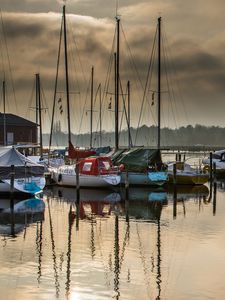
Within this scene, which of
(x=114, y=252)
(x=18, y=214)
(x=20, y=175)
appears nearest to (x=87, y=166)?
(x=20, y=175)

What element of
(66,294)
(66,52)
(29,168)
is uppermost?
(66,52)

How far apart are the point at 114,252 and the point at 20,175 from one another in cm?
1890

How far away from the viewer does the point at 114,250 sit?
2284 centimetres

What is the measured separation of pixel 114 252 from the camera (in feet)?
73.7

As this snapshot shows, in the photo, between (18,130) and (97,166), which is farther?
(18,130)

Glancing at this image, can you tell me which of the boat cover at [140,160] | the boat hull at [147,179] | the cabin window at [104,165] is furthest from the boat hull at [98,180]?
the boat hull at [147,179]

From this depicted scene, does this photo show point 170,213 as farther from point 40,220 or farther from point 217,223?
point 40,220

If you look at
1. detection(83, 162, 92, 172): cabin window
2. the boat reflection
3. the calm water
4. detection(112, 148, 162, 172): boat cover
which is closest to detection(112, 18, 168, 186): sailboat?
detection(112, 148, 162, 172): boat cover

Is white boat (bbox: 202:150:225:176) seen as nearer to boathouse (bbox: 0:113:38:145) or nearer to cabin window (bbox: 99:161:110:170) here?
cabin window (bbox: 99:161:110:170)

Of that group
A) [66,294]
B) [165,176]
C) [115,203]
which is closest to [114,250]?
[66,294]

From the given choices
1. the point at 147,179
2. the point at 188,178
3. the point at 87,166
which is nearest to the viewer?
the point at 87,166

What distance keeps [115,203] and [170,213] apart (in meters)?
5.41

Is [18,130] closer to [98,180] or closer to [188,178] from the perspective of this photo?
[188,178]

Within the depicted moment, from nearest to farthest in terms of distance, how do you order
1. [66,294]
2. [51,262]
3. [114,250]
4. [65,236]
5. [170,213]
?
[66,294]
[51,262]
[114,250]
[65,236]
[170,213]
